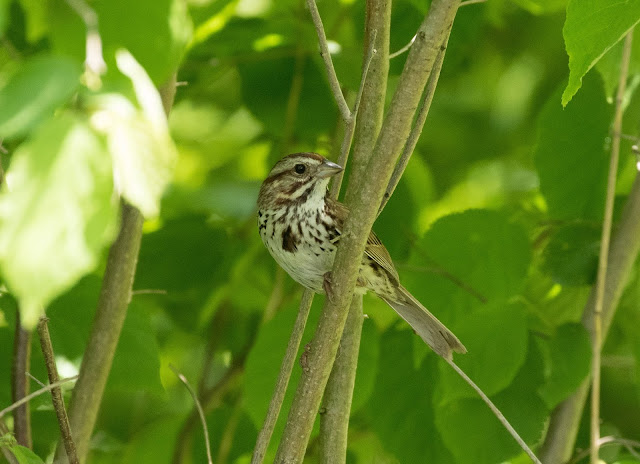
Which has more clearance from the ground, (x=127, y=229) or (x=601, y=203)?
(x=601, y=203)

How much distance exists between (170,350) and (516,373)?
2430 mm

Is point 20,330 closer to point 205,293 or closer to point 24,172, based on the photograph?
point 205,293

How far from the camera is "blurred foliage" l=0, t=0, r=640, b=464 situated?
3.52 feet

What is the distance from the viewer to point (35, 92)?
107 cm

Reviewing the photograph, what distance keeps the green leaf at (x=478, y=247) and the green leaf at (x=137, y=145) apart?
2046 mm

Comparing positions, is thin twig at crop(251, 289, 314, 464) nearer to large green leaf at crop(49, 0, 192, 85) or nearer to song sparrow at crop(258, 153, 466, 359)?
song sparrow at crop(258, 153, 466, 359)

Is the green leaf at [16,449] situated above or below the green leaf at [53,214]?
below

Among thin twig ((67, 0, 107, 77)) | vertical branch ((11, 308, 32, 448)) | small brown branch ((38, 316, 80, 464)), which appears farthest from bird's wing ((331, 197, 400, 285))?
thin twig ((67, 0, 107, 77))

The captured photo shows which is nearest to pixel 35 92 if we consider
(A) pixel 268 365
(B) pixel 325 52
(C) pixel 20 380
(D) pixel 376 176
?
(D) pixel 376 176

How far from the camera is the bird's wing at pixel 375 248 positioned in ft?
11.1

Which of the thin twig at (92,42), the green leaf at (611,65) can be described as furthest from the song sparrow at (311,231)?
the thin twig at (92,42)

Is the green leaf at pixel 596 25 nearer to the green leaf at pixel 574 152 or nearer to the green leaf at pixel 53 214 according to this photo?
the green leaf at pixel 53 214

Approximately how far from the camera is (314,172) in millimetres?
3541

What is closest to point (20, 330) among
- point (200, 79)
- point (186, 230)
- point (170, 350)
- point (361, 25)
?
point (186, 230)
